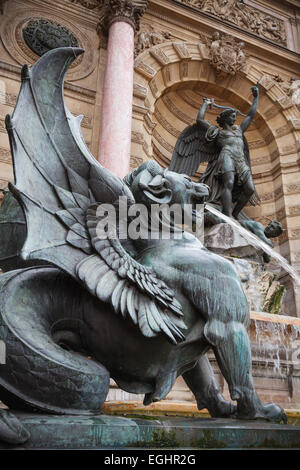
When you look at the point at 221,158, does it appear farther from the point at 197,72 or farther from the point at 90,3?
the point at 90,3

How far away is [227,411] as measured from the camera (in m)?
1.48

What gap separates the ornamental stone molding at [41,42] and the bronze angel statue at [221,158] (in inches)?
114

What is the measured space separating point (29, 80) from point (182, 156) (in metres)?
5.37

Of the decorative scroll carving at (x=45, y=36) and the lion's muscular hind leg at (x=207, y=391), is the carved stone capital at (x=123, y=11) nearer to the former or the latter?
the decorative scroll carving at (x=45, y=36)

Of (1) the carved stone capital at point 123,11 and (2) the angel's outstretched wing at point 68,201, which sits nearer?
(2) the angel's outstretched wing at point 68,201

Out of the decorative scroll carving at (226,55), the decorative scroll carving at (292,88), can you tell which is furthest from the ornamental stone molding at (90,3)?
the decorative scroll carving at (292,88)

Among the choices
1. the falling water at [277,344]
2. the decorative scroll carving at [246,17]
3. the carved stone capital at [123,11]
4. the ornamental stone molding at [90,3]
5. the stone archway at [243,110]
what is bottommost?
the falling water at [277,344]

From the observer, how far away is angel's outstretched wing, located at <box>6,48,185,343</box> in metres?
1.29

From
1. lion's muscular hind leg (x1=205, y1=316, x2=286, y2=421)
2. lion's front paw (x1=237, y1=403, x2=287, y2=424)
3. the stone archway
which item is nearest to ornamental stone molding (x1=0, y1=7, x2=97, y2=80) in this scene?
the stone archway

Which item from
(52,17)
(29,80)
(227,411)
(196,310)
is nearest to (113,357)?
(196,310)

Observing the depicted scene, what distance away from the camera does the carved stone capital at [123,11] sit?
7804 mm

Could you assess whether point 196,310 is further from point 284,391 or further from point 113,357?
point 284,391

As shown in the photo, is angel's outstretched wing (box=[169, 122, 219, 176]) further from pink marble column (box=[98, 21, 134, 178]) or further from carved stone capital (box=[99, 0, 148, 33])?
carved stone capital (box=[99, 0, 148, 33])

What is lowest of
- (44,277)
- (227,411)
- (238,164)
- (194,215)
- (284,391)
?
(284,391)
